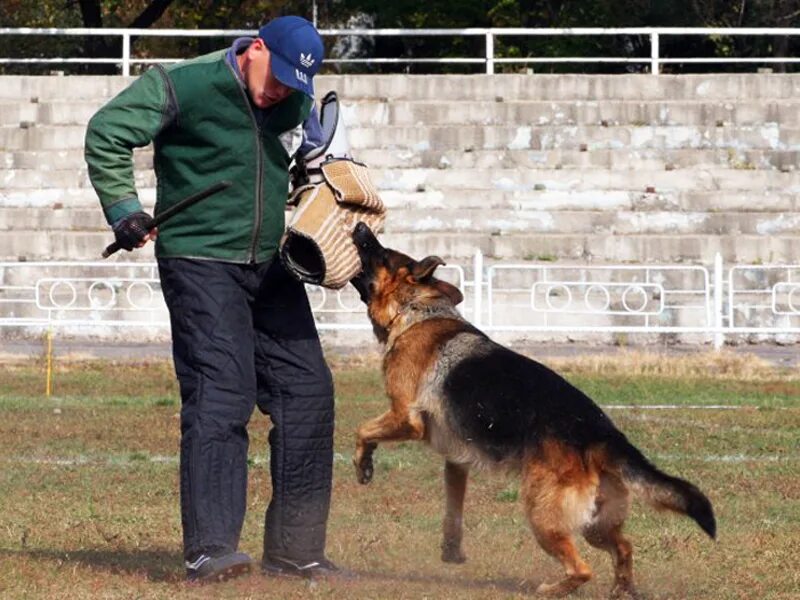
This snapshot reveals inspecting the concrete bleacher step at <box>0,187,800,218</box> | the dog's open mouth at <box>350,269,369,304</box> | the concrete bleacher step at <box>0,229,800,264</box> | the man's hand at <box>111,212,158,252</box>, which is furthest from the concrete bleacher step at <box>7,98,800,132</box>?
the man's hand at <box>111,212,158,252</box>

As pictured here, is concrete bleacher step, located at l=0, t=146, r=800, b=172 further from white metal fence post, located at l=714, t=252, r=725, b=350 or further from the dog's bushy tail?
the dog's bushy tail

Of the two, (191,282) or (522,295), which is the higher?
(191,282)

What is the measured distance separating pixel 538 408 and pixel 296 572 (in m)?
1.30

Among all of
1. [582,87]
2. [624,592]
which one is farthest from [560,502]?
[582,87]

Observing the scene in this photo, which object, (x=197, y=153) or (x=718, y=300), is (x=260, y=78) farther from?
(x=718, y=300)

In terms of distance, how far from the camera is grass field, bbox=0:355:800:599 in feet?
22.1

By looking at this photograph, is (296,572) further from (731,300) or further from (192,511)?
(731,300)

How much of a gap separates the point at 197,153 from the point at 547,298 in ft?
43.6

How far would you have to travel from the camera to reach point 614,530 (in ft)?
21.5

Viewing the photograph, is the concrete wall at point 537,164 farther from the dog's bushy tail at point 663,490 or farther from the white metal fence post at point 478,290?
the dog's bushy tail at point 663,490

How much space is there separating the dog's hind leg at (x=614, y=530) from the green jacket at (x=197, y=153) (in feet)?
5.69

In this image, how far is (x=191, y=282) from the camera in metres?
6.67

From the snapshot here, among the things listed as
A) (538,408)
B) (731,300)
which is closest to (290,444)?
(538,408)

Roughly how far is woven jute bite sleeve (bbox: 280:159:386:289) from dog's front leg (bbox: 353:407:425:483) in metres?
0.64
